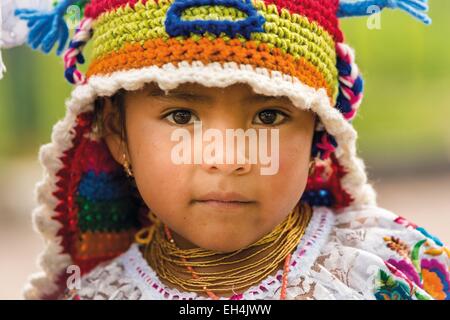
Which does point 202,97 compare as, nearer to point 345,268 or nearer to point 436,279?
point 345,268

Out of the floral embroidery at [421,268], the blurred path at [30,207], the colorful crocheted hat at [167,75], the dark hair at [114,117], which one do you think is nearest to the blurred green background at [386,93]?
the blurred path at [30,207]

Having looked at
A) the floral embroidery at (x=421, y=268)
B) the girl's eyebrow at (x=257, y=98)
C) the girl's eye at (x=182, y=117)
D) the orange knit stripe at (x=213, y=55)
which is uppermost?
the orange knit stripe at (x=213, y=55)

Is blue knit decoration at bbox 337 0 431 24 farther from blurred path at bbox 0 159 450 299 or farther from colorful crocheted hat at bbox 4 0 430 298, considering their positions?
blurred path at bbox 0 159 450 299

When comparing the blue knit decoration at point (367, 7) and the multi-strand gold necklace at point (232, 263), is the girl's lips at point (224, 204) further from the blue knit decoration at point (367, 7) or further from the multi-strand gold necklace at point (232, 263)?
the blue knit decoration at point (367, 7)

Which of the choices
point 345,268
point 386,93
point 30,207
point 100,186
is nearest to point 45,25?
point 100,186

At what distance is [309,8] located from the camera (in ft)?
5.01

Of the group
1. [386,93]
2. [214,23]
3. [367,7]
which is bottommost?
[214,23]

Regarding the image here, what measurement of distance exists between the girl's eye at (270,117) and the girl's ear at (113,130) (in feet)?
1.22

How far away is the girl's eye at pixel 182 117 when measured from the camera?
1.48m

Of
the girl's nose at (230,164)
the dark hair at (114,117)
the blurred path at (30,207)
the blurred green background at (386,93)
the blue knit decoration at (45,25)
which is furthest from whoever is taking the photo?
the blurred green background at (386,93)

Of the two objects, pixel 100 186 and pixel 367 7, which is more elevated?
pixel 367 7

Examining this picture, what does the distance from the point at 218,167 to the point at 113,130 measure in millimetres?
404

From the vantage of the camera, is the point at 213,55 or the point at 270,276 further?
the point at 270,276
